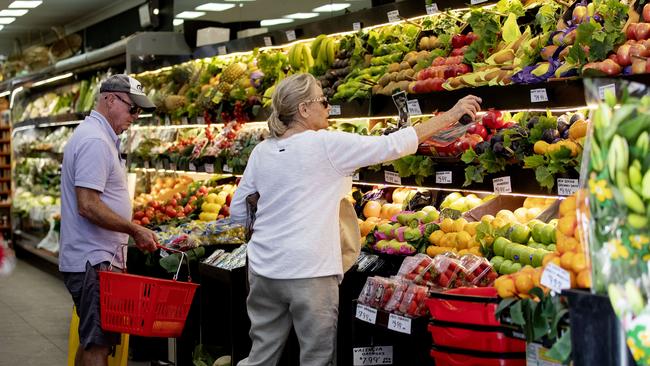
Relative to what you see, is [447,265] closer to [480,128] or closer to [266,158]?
[266,158]

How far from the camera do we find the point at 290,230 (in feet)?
12.4

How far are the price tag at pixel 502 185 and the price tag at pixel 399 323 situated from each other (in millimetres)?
1148

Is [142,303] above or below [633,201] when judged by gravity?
below

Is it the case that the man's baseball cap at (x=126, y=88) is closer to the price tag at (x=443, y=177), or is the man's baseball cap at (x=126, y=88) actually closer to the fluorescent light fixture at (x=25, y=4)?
the price tag at (x=443, y=177)

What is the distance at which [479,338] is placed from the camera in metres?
3.14

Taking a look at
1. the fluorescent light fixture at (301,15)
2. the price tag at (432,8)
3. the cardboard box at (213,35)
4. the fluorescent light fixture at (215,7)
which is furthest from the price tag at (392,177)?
the fluorescent light fixture at (215,7)

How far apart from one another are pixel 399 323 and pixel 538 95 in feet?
4.42

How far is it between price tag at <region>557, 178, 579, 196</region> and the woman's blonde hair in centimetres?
120

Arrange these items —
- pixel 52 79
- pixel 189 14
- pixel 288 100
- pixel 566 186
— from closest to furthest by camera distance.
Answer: pixel 288 100
pixel 566 186
pixel 189 14
pixel 52 79

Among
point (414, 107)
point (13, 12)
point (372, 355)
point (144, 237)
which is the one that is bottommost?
point (372, 355)

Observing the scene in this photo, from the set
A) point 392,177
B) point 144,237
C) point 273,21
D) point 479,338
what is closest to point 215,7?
point 273,21

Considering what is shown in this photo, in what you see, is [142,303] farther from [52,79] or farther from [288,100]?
[52,79]

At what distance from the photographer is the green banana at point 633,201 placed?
7.38ft

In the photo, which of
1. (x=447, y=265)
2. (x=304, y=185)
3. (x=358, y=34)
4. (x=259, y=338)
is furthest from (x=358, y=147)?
(x=358, y=34)
